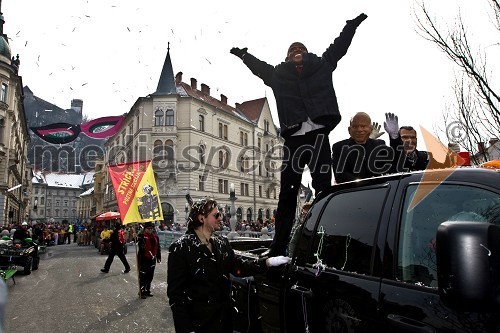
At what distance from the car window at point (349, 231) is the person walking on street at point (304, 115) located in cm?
84

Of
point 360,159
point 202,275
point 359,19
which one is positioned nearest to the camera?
point 202,275

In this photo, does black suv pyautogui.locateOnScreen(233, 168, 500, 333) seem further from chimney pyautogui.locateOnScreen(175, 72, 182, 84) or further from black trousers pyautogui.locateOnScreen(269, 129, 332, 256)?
chimney pyautogui.locateOnScreen(175, 72, 182, 84)

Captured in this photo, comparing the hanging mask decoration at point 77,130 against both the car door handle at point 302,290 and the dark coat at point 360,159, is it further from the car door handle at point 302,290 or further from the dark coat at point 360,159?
the car door handle at point 302,290

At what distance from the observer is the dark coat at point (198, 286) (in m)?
2.70

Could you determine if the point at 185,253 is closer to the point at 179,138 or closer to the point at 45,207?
the point at 179,138

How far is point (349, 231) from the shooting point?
2.26m

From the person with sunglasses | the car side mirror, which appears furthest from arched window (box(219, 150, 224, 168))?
the car side mirror

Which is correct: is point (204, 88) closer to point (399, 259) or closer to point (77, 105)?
point (399, 259)

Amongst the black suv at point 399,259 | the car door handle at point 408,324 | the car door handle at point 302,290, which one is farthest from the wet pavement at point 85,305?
the car door handle at point 408,324

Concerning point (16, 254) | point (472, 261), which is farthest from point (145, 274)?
point (472, 261)

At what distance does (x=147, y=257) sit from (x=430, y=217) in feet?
30.0

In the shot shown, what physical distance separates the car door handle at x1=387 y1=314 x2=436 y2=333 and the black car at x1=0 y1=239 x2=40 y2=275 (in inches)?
550

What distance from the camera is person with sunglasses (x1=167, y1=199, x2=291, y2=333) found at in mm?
2705

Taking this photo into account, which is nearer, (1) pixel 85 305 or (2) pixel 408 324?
(2) pixel 408 324
